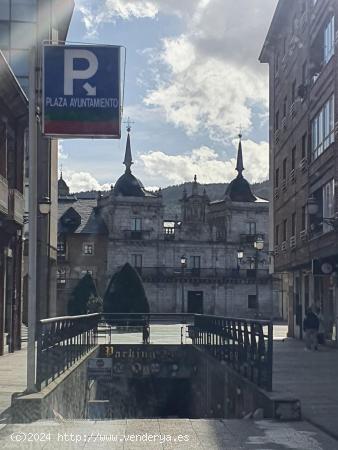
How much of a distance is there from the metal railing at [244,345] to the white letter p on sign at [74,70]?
15.4 feet

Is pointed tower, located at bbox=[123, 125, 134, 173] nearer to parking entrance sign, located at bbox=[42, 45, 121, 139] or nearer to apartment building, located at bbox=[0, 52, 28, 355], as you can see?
apartment building, located at bbox=[0, 52, 28, 355]

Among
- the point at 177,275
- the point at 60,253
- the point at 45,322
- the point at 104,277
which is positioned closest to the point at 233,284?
the point at 177,275

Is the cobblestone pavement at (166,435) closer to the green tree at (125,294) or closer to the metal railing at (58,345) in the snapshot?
the metal railing at (58,345)

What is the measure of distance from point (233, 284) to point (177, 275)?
5.80 meters

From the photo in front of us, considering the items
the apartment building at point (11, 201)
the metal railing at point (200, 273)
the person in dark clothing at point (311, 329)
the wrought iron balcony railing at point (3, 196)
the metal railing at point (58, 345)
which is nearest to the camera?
the metal railing at point (58, 345)

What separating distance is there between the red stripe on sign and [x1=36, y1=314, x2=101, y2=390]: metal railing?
2898 millimetres

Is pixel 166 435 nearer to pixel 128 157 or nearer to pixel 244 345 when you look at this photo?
pixel 244 345

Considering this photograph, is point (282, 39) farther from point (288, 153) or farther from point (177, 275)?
point (177, 275)

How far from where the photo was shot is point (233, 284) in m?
74.0

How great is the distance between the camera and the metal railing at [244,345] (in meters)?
11.4

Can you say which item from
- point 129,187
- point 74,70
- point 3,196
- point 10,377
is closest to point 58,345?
point 10,377

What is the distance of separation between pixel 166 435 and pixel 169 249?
2604 inches

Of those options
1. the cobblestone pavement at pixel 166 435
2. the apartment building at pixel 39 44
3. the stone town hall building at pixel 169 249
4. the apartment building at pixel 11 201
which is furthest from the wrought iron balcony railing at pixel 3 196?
the stone town hall building at pixel 169 249

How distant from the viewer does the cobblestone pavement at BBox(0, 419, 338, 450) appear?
8.02 m
